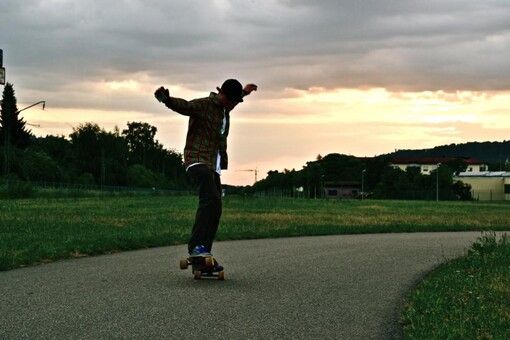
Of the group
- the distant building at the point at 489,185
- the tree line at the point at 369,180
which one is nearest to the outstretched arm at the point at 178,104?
the tree line at the point at 369,180

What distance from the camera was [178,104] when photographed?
795cm

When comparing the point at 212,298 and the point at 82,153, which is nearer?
the point at 212,298

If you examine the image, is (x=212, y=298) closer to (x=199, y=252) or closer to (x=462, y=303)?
(x=199, y=252)

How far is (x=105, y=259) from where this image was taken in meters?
10.6

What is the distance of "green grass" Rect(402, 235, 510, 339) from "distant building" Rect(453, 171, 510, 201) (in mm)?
140490

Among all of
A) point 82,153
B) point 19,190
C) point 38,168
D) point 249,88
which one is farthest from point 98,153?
point 249,88

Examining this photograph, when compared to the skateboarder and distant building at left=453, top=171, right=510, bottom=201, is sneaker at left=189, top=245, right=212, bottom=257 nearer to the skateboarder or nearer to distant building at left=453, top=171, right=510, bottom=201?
the skateboarder

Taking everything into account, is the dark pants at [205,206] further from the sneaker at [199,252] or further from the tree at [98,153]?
the tree at [98,153]

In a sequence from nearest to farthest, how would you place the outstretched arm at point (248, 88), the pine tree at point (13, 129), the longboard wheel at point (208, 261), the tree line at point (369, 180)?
the longboard wheel at point (208, 261)
the outstretched arm at point (248, 88)
the pine tree at point (13, 129)
the tree line at point (369, 180)

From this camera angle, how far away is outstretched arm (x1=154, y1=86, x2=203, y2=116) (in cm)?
775

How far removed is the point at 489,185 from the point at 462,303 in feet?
525

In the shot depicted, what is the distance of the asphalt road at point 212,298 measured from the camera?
550cm

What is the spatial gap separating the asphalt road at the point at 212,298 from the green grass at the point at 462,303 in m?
0.23

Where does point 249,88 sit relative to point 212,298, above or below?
above
